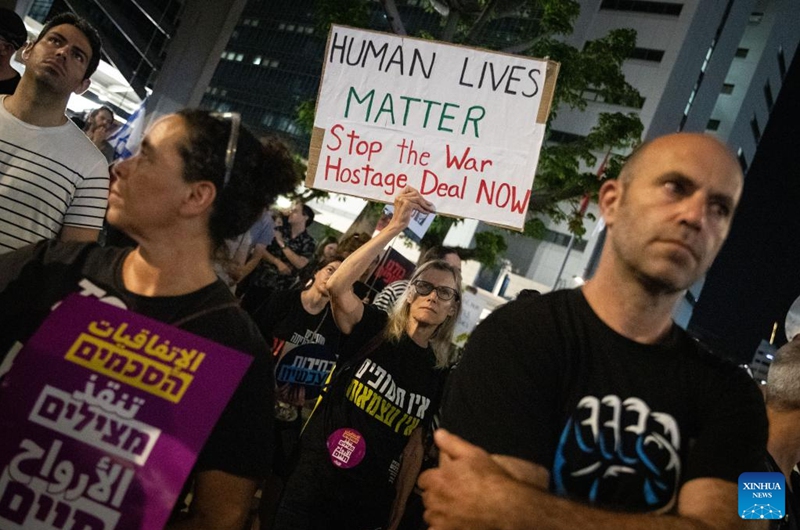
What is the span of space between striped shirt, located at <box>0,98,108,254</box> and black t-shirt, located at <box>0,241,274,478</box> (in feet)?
2.80

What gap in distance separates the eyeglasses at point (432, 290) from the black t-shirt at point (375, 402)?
348 millimetres

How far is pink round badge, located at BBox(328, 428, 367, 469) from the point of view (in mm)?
3051

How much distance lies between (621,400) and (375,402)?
6.02ft

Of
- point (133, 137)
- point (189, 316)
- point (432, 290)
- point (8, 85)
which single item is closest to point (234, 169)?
point (189, 316)

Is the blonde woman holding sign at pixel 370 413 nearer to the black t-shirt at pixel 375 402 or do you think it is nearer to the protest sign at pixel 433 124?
the black t-shirt at pixel 375 402

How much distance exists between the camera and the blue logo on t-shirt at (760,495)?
1512mm

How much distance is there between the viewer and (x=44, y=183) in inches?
100

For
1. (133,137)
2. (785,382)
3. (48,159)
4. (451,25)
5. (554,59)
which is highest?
(554,59)

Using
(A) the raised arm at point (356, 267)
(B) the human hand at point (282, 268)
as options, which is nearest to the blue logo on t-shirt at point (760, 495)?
(A) the raised arm at point (356, 267)

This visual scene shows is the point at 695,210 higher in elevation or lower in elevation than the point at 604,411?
higher

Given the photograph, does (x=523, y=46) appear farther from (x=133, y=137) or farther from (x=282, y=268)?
(x=133, y=137)

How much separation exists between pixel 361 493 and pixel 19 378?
1.95 m

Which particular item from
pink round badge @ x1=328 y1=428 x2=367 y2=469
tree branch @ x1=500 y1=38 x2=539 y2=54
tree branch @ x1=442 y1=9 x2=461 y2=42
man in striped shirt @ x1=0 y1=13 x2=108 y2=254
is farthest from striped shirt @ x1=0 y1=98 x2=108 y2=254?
tree branch @ x1=500 y1=38 x2=539 y2=54

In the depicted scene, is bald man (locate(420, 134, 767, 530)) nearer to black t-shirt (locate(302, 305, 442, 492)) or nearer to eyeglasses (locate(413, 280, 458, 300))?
black t-shirt (locate(302, 305, 442, 492))
